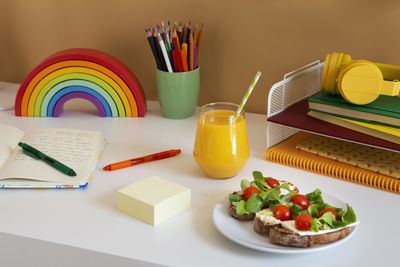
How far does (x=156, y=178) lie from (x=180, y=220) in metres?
0.10

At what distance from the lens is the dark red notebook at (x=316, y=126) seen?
1021 mm

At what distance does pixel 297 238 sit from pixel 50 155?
50cm

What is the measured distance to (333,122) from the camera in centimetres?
109

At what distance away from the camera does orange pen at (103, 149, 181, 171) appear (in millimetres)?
1089

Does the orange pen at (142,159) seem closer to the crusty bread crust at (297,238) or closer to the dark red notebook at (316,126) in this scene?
the dark red notebook at (316,126)

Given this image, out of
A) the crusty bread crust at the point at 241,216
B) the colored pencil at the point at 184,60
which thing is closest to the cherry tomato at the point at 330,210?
the crusty bread crust at the point at 241,216

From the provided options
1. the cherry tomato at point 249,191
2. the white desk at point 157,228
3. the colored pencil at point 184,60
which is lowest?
the white desk at point 157,228

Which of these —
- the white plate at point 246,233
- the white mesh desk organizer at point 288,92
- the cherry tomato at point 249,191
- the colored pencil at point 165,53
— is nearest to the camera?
the white plate at point 246,233

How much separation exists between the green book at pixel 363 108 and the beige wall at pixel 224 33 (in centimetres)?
19

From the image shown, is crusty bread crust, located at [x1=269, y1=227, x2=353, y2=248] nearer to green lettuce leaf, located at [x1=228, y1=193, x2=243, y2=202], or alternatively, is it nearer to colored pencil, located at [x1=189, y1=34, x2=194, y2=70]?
green lettuce leaf, located at [x1=228, y1=193, x2=243, y2=202]

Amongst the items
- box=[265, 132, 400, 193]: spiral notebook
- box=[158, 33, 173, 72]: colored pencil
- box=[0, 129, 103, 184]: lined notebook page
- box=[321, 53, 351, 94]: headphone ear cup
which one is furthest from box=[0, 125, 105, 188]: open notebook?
box=[321, 53, 351, 94]: headphone ear cup

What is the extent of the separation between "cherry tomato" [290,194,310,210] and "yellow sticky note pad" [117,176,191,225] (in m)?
0.16

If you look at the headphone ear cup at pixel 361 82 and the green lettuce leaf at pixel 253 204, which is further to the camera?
the headphone ear cup at pixel 361 82

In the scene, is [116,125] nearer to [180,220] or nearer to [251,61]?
[251,61]
